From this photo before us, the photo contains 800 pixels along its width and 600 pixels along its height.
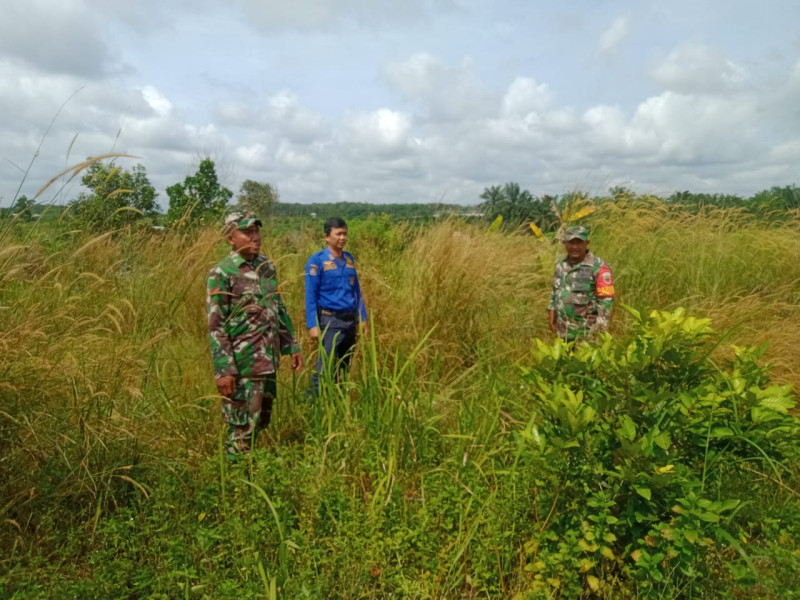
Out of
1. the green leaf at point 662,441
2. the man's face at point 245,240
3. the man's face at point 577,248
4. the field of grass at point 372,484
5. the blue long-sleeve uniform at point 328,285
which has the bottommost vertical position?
the field of grass at point 372,484

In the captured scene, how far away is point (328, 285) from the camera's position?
15.2ft

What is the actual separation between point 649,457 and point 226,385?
2235 millimetres

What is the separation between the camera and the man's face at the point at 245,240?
3.42 metres

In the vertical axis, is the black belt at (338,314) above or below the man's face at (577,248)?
below

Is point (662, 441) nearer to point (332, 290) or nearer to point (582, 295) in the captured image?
point (582, 295)

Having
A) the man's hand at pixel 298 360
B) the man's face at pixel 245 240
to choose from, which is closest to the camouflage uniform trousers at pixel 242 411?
the man's hand at pixel 298 360

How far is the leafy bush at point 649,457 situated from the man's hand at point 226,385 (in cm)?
175

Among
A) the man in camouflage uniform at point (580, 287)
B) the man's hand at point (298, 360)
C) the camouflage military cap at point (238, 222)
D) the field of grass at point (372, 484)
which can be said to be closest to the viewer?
the field of grass at point (372, 484)

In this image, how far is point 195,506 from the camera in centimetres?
266

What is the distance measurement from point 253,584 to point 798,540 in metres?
2.15

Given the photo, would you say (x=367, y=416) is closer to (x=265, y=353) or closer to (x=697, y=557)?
(x=265, y=353)

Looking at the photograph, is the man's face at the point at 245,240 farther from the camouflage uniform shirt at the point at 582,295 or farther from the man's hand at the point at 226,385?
the camouflage uniform shirt at the point at 582,295

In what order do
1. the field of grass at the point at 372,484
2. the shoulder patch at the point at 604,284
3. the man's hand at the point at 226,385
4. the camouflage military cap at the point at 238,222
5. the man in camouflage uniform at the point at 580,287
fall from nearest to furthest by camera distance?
the field of grass at the point at 372,484, the man's hand at the point at 226,385, the camouflage military cap at the point at 238,222, the shoulder patch at the point at 604,284, the man in camouflage uniform at the point at 580,287

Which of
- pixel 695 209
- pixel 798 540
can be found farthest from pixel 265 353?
pixel 695 209
